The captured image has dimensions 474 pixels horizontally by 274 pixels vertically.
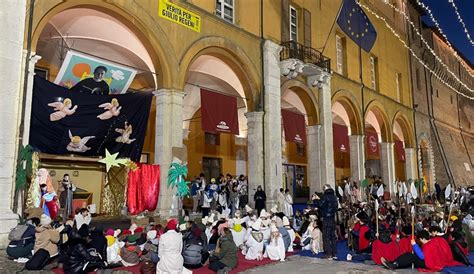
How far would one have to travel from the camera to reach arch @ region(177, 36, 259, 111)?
14297 mm

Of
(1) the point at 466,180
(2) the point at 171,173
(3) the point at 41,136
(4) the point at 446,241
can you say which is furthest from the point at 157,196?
(1) the point at 466,180

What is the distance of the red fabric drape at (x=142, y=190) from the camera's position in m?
13.0

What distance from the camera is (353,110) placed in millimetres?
23984

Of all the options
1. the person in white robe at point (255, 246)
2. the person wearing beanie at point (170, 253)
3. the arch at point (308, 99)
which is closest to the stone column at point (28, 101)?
the person wearing beanie at point (170, 253)

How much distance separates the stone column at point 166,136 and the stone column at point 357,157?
45.6 ft

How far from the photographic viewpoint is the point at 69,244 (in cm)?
813

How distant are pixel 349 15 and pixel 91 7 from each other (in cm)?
1608

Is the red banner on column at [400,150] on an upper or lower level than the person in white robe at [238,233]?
upper

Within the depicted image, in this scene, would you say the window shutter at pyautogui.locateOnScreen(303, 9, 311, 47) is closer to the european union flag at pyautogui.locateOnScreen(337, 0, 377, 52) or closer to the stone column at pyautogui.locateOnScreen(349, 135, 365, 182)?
the european union flag at pyautogui.locateOnScreen(337, 0, 377, 52)

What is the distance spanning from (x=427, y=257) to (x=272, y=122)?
981 cm

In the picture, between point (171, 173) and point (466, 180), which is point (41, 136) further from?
point (466, 180)

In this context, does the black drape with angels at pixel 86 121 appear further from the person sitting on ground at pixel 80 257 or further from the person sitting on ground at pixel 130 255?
the person sitting on ground at pixel 130 255

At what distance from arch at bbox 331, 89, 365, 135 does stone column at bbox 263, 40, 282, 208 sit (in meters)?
6.57

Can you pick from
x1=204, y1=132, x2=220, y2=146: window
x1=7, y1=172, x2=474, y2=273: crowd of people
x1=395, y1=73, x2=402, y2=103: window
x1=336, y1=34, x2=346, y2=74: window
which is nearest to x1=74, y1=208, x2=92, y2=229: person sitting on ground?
x1=7, y1=172, x2=474, y2=273: crowd of people
